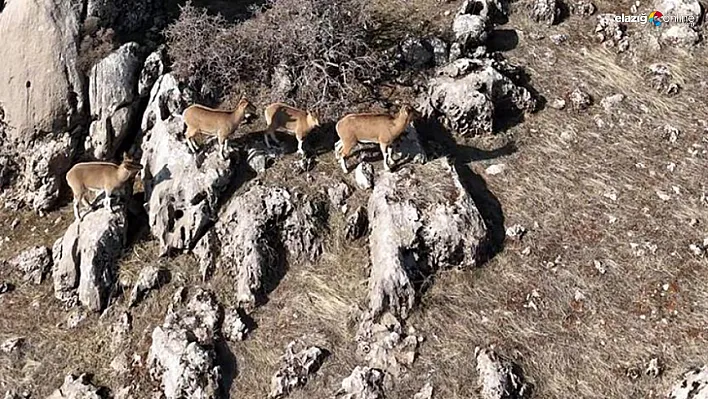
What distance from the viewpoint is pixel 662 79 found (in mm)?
14305

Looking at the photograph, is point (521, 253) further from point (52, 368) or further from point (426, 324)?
point (52, 368)

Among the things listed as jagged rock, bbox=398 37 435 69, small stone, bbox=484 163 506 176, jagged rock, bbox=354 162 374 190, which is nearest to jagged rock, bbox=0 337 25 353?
jagged rock, bbox=354 162 374 190

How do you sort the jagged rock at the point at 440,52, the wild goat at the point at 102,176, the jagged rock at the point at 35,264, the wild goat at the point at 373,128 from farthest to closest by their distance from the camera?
the jagged rock at the point at 440,52
the jagged rock at the point at 35,264
the wild goat at the point at 102,176
the wild goat at the point at 373,128

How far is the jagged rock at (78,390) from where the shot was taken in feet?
36.6

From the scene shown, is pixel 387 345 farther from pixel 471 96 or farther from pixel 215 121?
pixel 471 96

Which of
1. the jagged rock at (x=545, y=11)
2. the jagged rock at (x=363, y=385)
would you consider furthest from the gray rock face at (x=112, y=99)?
the jagged rock at (x=545, y=11)

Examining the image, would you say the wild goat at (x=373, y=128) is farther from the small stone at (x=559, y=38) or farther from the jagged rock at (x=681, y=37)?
the jagged rock at (x=681, y=37)

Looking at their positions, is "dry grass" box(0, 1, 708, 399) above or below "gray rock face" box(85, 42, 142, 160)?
below

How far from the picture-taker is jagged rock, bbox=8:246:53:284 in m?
12.7

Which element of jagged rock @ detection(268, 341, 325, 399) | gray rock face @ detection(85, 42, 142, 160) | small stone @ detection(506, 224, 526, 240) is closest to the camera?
jagged rock @ detection(268, 341, 325, 399)

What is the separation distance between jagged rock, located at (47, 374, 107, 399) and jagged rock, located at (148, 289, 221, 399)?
860 mm

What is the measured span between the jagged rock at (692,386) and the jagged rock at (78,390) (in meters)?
8.13

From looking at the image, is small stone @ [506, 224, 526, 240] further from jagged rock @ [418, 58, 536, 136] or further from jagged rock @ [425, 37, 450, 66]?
jagged rock @ [425, 37, 450, 66]

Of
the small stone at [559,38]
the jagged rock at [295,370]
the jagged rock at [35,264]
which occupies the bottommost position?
the jagged rock at [35,264]
